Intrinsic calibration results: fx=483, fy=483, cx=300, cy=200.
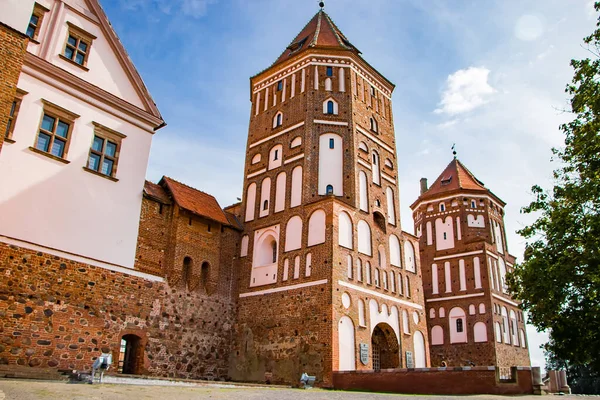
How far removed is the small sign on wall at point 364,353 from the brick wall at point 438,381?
2.03 m

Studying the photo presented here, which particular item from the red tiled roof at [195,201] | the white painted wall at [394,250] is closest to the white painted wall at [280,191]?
the red tiled roof at [195,201]

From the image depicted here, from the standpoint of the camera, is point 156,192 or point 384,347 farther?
point 384,347

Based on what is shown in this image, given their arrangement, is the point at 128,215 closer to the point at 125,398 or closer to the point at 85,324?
the point at 85,324

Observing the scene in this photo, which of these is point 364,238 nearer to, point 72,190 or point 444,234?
point 72,190

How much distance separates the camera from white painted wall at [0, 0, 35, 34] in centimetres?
1107

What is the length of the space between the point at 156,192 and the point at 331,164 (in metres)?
8.45

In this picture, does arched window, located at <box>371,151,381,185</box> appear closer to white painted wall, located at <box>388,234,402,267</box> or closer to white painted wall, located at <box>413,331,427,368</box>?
white painted wall, located at <box>388,234,402,267</box>

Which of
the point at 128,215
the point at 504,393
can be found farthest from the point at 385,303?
the point at 128,215

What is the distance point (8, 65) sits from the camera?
1041 centimetres

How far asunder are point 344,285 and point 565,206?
9052mm

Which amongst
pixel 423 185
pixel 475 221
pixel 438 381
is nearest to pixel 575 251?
pixel 438 381

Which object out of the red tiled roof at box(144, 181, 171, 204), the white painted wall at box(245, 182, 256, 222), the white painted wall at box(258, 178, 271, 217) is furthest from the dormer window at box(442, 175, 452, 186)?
the red tiled roof at box(144, 181, 171, 204)

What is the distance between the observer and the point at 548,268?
14.9 meters

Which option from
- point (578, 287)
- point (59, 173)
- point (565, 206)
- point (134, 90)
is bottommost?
point (578, 287)
